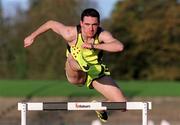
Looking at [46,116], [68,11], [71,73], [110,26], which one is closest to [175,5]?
[110,26]

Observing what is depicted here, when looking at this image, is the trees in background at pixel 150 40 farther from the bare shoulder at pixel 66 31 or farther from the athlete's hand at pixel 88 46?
the athlete's hand at pixel 88 46

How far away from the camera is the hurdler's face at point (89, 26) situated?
7.86 meters

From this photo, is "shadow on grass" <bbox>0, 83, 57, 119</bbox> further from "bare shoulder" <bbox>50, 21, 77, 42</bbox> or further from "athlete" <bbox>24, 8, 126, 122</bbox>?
"bare shoulder" <bbox>50, 21, 77, 42</bbox>

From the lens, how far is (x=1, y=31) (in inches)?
1634

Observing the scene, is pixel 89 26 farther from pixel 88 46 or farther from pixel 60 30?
pixel 60 30

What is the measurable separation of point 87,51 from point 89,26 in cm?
52

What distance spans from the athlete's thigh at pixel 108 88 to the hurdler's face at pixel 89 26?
2.81 ft

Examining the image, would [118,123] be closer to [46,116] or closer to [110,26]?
[46,116]

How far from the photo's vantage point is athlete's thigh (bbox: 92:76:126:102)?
8.56 metres

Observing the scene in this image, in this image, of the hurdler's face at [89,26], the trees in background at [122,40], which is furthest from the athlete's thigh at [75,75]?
the trees in background at [122,40]

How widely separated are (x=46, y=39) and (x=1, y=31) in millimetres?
7708

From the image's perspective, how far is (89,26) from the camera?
7.93 metres

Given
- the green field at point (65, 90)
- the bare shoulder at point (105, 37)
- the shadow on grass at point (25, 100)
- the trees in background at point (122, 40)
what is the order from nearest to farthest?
1. the bare shoulder at point (105, 37)
2. the shadow on grass at point (25, 100)
3. the green field at point (65, 90)
4. the trees in background at point (122, 40)

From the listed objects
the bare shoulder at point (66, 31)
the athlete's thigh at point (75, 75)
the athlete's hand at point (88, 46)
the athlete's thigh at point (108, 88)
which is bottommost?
the athlete's thigh at point (108, 88)
